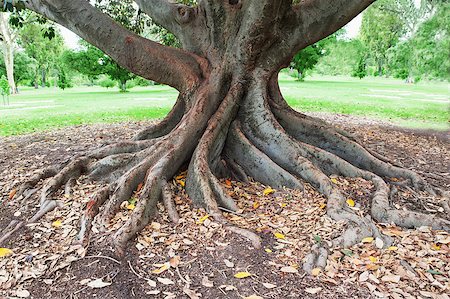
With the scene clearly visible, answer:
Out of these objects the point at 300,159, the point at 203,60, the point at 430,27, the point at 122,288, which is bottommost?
Result: the point at 122,288

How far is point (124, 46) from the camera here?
16.8 feet

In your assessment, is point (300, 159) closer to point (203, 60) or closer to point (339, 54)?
point (203, 60)

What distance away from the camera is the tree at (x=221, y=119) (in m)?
4.34

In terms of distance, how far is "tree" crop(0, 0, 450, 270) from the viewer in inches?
171

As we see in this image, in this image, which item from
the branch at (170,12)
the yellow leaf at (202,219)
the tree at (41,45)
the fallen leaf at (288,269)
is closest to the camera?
the fallen leaf at (288,269)

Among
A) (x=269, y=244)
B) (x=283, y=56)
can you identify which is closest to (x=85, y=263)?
(x=269, y=244)

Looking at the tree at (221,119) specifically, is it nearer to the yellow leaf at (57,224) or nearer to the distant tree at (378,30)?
the yellow leaf at (57,224)

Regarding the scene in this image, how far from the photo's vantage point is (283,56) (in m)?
5.61

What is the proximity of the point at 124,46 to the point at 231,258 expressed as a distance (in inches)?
130

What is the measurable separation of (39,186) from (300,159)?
3.27 m

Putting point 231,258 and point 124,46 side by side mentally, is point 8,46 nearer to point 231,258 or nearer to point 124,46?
point 124,46

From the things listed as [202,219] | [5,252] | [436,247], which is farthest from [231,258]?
[5,252]

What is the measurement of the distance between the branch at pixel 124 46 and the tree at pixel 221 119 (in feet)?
0.05

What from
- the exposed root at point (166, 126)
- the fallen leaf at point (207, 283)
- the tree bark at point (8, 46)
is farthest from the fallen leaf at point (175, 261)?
the tree bark at point (8, 46)
